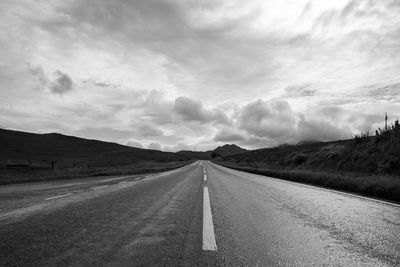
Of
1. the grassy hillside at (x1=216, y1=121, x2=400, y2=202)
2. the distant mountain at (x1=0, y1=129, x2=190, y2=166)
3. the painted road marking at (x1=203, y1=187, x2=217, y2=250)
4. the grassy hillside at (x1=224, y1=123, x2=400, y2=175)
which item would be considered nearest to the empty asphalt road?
the painted road marking at (x1=203, y1=187, x2=217, y2=250)

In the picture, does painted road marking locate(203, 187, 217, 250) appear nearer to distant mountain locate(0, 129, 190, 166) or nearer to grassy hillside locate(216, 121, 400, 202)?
grassy hillside locate(216, 121, 400, 202)

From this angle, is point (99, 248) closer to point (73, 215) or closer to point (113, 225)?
point (113, 225)

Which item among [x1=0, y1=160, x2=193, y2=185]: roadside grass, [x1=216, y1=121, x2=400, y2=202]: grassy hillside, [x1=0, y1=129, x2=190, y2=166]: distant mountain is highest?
[x1=0, y1=129, x2=190, y2=166]: distant mountain

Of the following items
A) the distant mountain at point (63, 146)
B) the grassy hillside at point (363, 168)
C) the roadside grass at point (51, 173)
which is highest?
the distant mountain at point (63, 146)

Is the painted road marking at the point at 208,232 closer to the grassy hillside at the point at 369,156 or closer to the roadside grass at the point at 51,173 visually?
the grassy hillside at the point at 369,156

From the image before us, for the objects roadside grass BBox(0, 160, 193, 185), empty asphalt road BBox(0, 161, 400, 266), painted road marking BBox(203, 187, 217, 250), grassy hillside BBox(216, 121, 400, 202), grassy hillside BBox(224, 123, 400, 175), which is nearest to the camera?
empty asphalt road BBox(0, 161, 400, 266)

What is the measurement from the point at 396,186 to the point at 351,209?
4.28 meters

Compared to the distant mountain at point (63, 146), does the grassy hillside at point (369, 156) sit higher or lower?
Answer: lower

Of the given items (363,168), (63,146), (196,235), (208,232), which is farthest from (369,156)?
(63,146)

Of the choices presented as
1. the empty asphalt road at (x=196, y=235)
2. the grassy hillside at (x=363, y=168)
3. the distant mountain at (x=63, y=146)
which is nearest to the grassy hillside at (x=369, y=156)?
the grassy hillside at (x=363, y=168)

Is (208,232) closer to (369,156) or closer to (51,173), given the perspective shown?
(369,156)

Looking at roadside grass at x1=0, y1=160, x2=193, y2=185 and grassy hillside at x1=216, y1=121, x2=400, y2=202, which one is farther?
roadside grass at x1=0, y1=160, x2=193, y2=185

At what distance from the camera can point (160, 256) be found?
3.33m

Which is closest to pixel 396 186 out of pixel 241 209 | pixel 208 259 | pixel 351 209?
pixel 351 209
